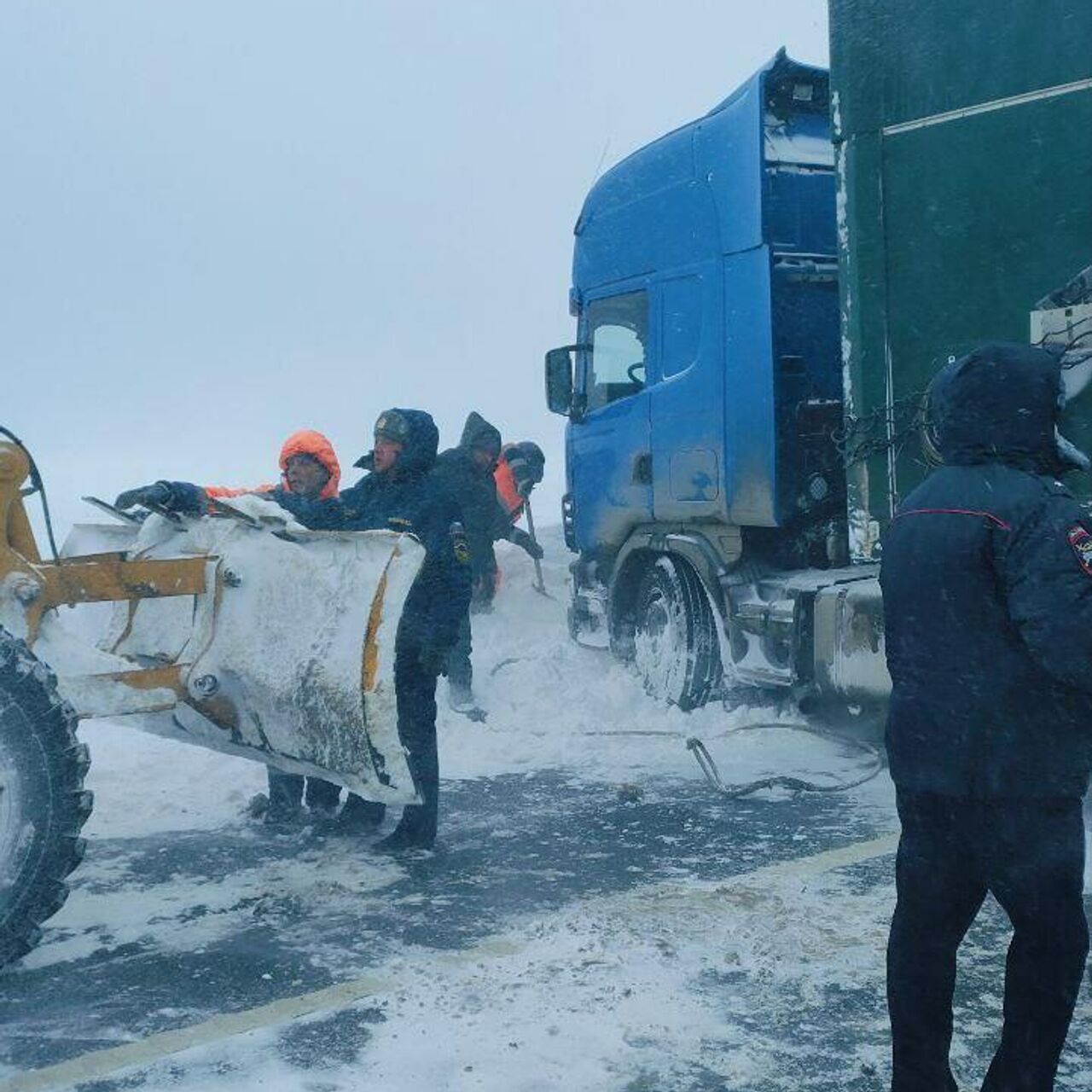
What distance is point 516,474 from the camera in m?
12.5

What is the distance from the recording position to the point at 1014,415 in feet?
8.60

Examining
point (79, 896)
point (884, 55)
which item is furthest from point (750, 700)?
point (79, 896)

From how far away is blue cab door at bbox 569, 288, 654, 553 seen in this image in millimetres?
8102

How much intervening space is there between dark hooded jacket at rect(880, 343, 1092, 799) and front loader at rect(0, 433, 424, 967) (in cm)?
219

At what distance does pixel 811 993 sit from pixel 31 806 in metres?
2.25

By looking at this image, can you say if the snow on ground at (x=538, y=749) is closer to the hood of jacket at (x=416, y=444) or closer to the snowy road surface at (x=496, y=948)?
the snowy road surface at (x=496, y=948)

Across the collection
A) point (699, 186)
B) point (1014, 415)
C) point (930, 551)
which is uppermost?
point (699, 186)

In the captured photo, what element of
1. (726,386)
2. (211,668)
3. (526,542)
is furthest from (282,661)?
(526,542)

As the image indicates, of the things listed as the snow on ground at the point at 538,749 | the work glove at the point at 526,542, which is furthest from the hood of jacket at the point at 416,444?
the work glove at the point at 526,542

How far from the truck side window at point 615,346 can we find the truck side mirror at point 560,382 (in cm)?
13

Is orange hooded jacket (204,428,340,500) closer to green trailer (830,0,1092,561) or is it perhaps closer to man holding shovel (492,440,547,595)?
green trailer (830,0,1092,561)

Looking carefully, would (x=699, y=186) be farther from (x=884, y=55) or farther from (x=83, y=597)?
(x=83, y=597)

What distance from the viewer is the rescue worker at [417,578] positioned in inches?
204

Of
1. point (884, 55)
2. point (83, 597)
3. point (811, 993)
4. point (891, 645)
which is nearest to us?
point (891, 645)
